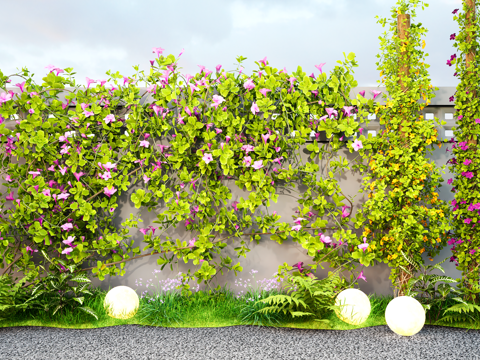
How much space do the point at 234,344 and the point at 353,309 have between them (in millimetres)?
1203

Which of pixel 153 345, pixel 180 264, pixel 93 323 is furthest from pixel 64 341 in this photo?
pixel 180 264

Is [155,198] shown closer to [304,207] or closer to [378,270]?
[304,207]

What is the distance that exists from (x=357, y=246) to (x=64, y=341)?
10.2ft

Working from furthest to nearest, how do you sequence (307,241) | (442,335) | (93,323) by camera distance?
1. (307,241)
2. (93,323)
3. (442,335)

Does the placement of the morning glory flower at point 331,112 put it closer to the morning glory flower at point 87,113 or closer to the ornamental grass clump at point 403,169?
the ornamental grass clump at point 403,169

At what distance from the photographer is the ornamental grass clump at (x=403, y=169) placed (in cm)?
349

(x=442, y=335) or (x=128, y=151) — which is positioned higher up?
(x=128, y=151)

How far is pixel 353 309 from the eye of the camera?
3129mm

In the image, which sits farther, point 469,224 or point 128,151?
point 128,151

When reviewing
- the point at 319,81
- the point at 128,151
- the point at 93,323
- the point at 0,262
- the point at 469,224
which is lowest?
the point at 93,323

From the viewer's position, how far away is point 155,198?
12.9 feet

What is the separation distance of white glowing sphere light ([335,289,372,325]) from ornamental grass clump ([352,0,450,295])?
1.69ft

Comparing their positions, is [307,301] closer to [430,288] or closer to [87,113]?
[430,288]

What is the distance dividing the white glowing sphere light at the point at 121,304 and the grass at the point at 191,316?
11 cm
